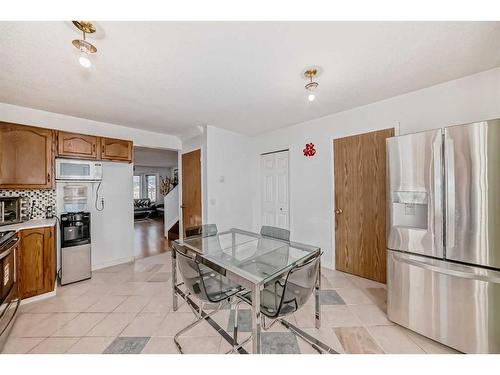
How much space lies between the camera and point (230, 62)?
5.55ft

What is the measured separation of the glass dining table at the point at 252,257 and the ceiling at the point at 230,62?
5.33 ft

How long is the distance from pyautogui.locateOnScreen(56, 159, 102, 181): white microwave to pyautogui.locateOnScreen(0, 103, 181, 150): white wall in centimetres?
52

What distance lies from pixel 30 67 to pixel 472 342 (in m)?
4.05

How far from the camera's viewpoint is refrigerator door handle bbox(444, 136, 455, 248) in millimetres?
1497

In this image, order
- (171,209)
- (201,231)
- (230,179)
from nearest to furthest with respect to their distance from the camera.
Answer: (201,231) → (230,179) → (171,209)

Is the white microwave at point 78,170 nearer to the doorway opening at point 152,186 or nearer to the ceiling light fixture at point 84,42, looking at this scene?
the ceiling light fixture at point 84,42

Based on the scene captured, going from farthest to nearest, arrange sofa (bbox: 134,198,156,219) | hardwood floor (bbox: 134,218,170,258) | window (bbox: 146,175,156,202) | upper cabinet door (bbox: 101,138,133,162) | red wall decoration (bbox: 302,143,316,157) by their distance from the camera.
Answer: window (bbox: 146,175,156,202), sofa (bbox: 134,198,156,219), hardwood floor (bbox: 134,218,170,258), red wall decoration (bbox: 302,143,316,157), upper cabinet door (bbox: 101,138,133,162)

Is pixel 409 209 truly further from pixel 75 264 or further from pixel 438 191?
pixel 75 264

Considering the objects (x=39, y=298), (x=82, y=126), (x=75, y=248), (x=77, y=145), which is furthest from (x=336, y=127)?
(x=39, y=298)

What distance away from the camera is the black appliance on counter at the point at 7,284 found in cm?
166

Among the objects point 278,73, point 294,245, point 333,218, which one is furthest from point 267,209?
point 278,73

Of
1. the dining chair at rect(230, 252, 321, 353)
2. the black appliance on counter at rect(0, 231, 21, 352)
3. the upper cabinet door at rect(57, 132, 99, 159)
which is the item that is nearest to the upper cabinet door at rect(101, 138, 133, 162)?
the upper cabinet door at rect(57, 132, 99, 159)

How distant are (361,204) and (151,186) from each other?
923cm

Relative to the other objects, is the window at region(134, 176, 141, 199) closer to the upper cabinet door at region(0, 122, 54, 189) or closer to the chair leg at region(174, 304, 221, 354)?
the upper cabinet door at region(0, 122, 54, 189)
